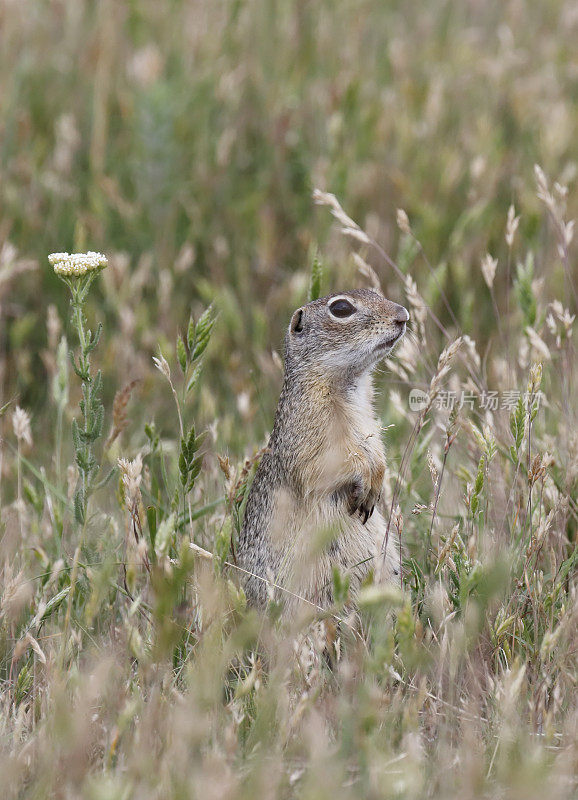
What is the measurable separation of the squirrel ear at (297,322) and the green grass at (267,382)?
28 centimetres

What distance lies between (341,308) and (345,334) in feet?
0.38

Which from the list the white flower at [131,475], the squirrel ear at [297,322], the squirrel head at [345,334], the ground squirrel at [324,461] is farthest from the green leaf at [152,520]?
the squirrel ear at [297,322]

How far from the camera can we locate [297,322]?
394 cm

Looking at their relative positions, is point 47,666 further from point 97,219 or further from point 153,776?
point 97,219

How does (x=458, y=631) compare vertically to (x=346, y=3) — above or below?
below

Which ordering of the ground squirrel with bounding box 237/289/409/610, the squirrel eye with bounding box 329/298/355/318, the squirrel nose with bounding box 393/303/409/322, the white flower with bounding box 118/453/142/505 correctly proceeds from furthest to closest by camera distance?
the squirrel eye with bounding box 329/298/355/318 → the squirrel nose with bounding box 393/303/409/322 → the ground squirrel with bounding box 237/289/409/610 → the white flower with bounding box 118/453/142/505

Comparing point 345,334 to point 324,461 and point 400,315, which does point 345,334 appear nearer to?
point 400,315

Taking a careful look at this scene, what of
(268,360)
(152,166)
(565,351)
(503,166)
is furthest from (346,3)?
(565,351)

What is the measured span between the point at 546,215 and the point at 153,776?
463 centimetres

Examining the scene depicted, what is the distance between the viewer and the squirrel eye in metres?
3.75

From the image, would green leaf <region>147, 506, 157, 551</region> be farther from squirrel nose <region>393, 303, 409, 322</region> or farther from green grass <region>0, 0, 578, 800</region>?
squirrel nose <region>393, 303, 409, 322</region>

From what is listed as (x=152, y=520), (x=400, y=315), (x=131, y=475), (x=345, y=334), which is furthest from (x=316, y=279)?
(x=131, y=475)

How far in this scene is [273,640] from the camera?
282cm

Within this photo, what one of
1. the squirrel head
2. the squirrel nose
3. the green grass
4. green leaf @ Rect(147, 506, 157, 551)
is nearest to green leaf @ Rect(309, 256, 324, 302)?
the squirrel head
